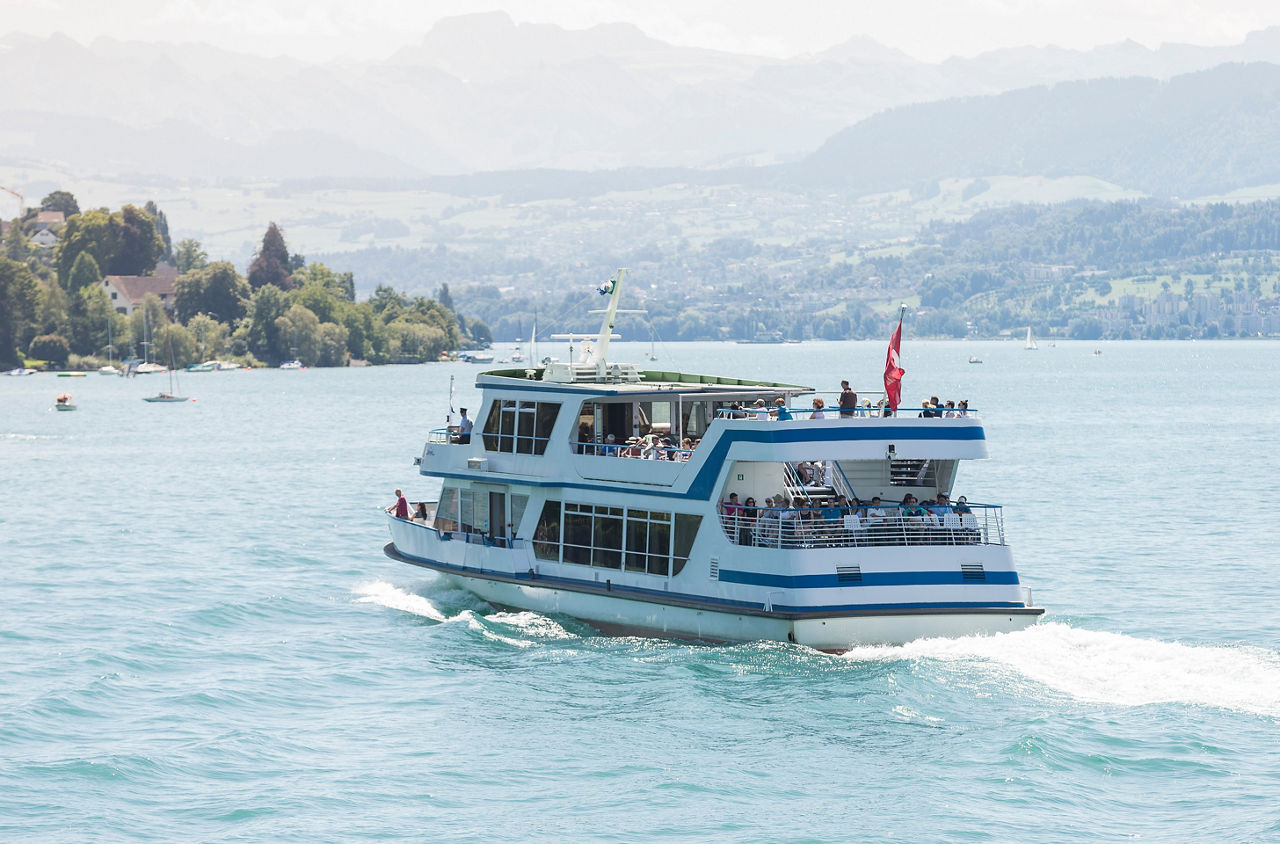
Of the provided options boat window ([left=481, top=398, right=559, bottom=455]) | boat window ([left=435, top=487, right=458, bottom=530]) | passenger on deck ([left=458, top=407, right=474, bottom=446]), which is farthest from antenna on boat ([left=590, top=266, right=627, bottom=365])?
boat window ([left=435, top=487, right=458, bottom=530])

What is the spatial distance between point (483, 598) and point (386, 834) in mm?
13598

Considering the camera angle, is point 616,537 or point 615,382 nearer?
A: point 616,537

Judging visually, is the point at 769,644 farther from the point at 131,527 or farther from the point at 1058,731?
the point at 131,527

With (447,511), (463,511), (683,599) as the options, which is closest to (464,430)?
(463,511)

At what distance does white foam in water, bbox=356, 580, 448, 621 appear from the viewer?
36.3 m

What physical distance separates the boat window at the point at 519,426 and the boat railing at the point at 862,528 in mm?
5736

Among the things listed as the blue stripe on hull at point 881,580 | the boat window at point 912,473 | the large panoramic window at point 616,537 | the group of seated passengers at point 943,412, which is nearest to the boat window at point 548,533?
the large panoramic window at point 616,537

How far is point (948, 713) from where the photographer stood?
26.5 m

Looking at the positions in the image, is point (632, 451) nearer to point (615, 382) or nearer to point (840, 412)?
point (615, 382)

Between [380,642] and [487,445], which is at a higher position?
[487,445]

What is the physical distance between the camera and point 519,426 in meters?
34.7

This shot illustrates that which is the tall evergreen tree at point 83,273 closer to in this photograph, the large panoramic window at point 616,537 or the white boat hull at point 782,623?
the large panoramic window at point 616,537

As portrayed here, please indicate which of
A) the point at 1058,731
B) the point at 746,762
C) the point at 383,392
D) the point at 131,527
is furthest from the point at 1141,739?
the point at 383,392

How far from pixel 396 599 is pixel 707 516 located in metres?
10.7
